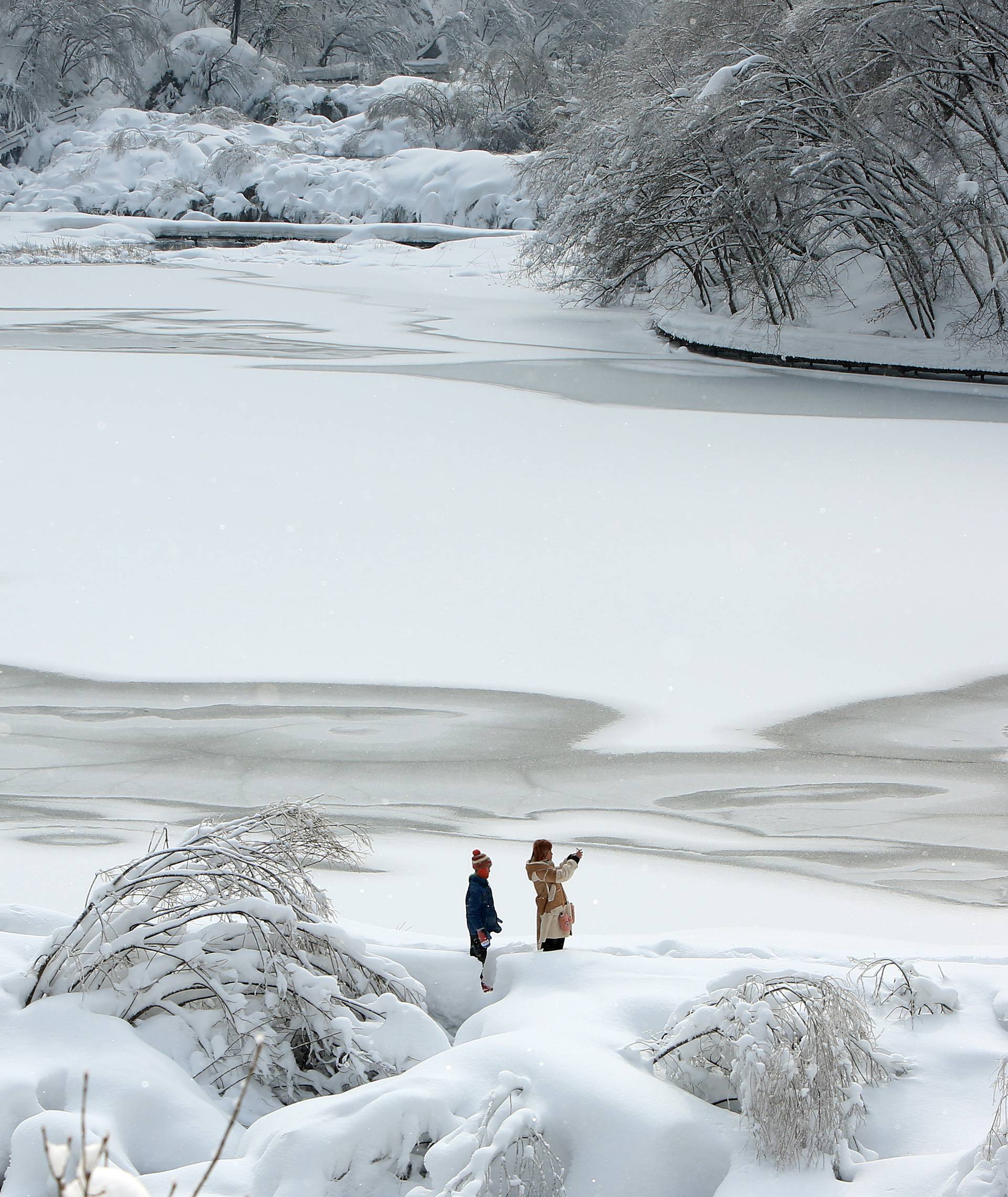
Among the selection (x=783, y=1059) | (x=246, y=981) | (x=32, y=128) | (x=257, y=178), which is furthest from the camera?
(x=32, y=128)

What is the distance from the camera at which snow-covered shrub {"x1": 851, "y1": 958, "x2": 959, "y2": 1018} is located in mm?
4500

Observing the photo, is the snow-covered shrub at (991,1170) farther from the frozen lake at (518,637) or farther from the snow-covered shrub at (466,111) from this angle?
the snow-covered shrub at (466,111)

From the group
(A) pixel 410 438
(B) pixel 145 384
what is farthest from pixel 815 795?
(B) pixel 145 384

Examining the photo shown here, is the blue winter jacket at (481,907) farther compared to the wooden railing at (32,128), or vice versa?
the wooden railing at (32,128)

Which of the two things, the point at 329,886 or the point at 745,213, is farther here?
the point at 745,213

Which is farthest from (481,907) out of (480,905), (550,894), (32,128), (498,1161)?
(32,128)

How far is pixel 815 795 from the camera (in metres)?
7.05

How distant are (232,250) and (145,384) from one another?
2674 cm

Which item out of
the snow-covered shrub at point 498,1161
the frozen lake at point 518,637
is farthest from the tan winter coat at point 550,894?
the snow-covered shrub at point 498,1161

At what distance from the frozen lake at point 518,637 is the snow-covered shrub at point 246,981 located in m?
1.21

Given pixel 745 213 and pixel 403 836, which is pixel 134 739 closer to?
pixel 403 836

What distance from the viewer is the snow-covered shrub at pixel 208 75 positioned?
2689 inches

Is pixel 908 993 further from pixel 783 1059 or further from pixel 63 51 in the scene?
pixel 63 51

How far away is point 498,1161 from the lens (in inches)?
142
